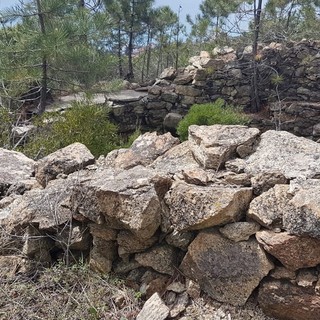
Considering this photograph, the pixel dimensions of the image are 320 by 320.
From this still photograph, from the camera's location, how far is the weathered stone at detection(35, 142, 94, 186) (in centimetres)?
238

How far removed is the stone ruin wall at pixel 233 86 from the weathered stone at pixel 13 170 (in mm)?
4083

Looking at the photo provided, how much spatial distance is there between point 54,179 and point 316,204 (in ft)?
5.02

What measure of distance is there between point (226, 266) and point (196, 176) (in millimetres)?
434

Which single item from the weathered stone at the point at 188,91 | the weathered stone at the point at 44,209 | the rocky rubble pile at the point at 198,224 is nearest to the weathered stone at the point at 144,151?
the rocky rubble pile at the point at 198,224

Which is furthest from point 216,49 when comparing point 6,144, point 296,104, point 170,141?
point 170,141

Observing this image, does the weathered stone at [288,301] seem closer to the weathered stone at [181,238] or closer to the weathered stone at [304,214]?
the weathered stone at [304,214]

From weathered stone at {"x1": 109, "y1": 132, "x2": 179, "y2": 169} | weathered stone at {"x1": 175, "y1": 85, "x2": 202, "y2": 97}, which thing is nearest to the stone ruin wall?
weathered stone at {"x1": 175, "y1": 85, "x2": 202, "y2": 97}

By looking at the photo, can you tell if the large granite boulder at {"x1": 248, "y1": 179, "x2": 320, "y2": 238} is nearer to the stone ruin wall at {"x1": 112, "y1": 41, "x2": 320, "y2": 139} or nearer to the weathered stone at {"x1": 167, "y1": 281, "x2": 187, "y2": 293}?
the weathered stone at {"x1": 167, "y1": 281, "x2": 187, "y2": 293}

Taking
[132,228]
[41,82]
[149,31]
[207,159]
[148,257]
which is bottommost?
[148,257]

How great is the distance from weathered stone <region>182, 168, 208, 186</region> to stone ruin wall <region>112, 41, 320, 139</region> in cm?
514

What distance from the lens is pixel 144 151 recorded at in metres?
2.38

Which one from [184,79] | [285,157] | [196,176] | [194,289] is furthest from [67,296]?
[184,79]

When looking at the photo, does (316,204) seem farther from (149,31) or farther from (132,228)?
(149,31)

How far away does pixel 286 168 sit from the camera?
1.82 m
